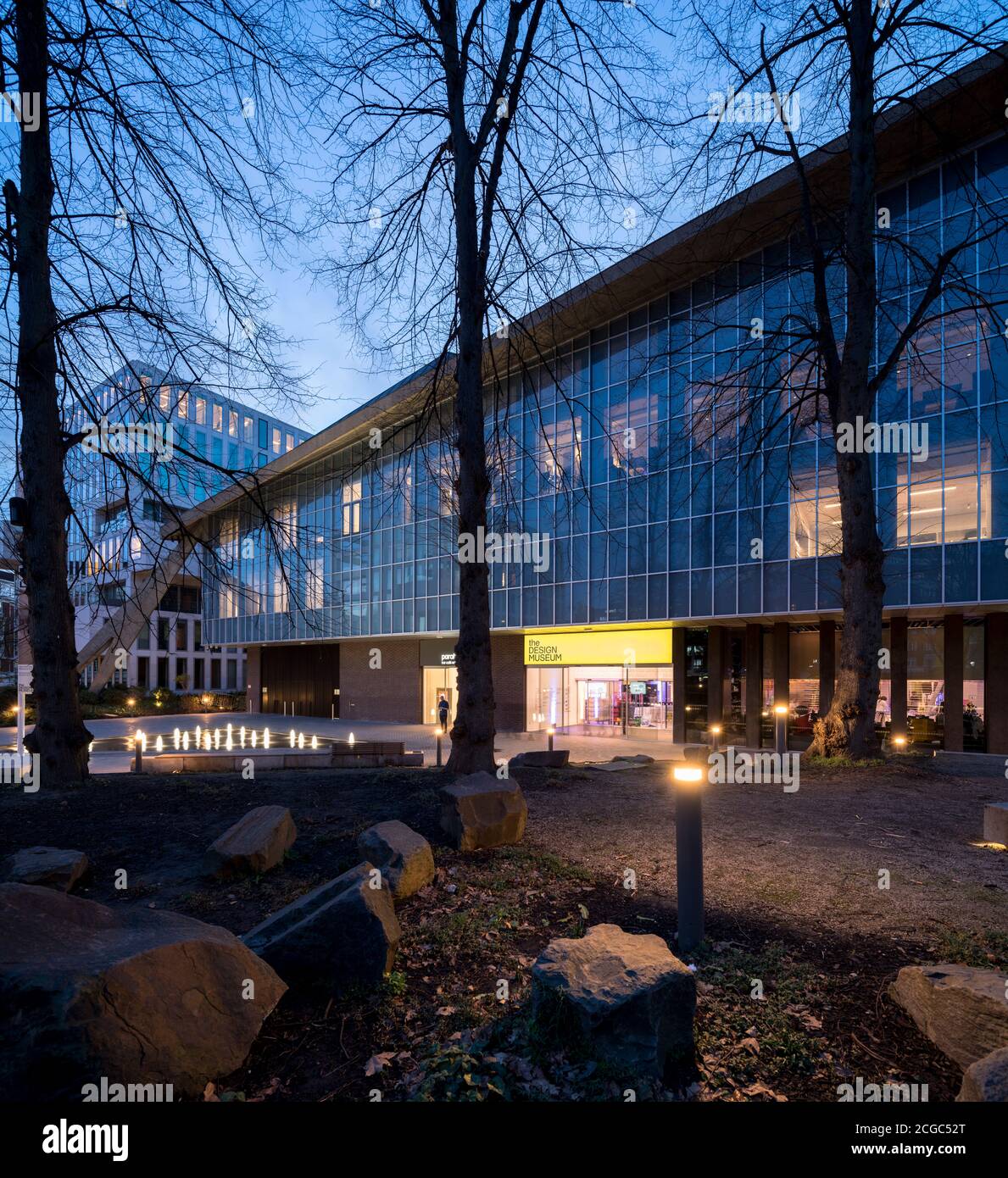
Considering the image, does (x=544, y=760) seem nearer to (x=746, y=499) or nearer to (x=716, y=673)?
(x=746, y=499)

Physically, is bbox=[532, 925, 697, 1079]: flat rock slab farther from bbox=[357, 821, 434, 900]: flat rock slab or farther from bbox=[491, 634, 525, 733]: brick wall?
bbox=[491, 634, 525, 733]: brick wall

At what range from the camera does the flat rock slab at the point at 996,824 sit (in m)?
6.35

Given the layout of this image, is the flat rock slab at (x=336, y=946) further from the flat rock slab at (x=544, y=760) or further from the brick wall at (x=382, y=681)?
the brick wall at (x=382, y=681)

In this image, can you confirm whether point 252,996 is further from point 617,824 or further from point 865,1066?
point 617,824

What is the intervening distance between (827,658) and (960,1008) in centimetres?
2352

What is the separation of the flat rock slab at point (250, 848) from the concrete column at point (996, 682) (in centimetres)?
2298

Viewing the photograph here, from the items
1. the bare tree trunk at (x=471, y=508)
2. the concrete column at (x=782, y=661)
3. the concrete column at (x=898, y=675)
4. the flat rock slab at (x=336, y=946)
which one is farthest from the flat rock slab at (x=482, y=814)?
the concrete column at (x=782, y=661)

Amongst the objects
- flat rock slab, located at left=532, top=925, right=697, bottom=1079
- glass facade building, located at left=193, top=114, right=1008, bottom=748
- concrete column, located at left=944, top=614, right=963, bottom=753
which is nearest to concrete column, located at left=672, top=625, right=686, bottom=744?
glass facade building, located at left=193, top=114, right=1008, bottom=748

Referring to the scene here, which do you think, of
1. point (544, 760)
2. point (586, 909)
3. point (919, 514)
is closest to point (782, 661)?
point (919, 514)

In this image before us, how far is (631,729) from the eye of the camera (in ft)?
94.6

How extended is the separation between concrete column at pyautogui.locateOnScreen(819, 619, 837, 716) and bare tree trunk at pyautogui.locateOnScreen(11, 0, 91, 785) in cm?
2327

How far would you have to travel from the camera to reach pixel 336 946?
3.62m
